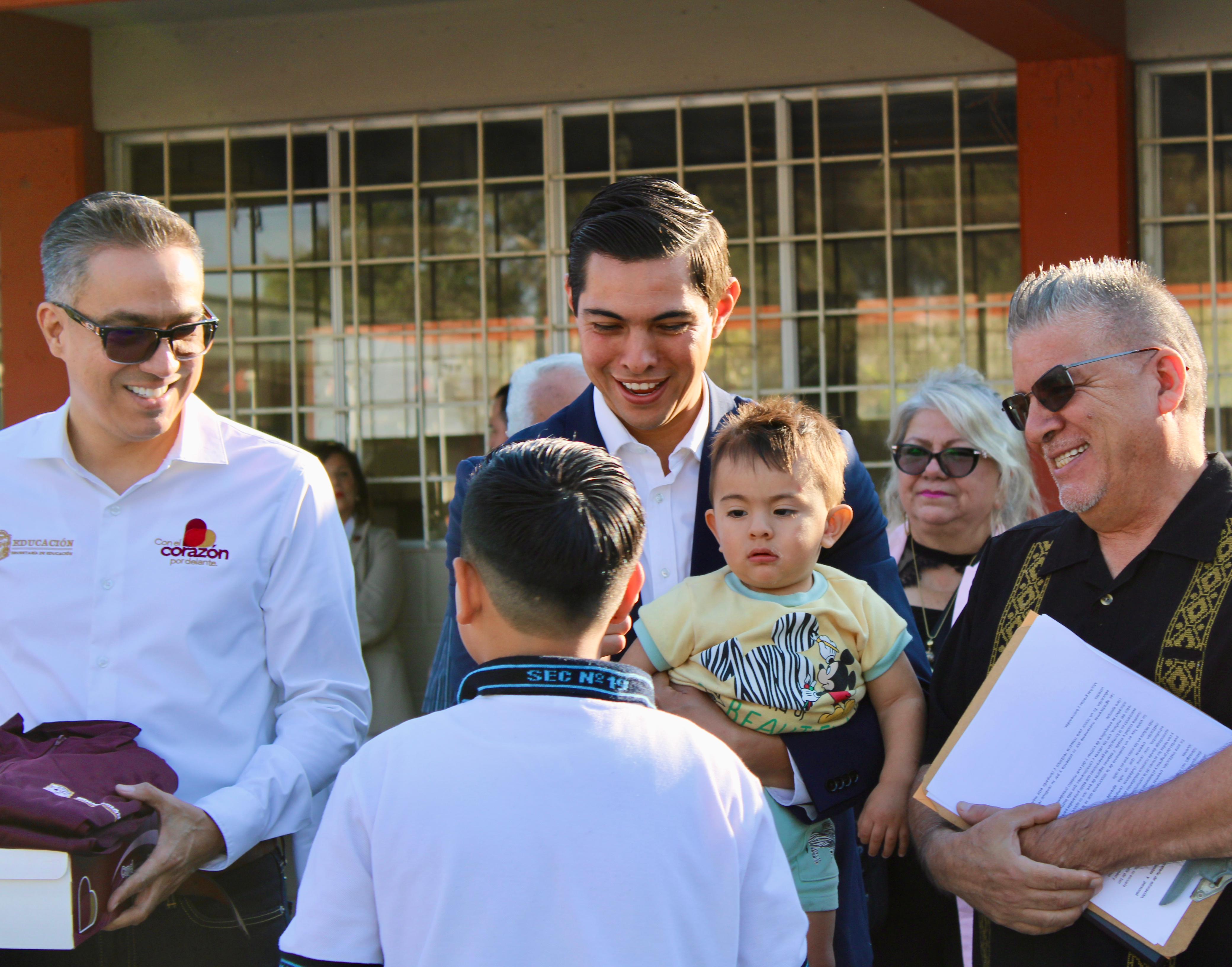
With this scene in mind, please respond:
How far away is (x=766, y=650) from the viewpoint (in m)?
2.08

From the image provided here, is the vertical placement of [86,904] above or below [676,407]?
below

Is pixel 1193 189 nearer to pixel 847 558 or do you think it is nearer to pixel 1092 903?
pixel 847 558

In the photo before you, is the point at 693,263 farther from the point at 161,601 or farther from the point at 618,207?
the point at 161,601

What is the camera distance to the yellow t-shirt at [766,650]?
207 cm

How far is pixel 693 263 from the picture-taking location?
82.5 inches

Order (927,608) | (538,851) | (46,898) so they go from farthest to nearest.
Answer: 1. (927,608)
2. (46,898)
3. (538,851)

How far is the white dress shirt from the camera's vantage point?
86.7 inches

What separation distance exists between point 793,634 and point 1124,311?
30.9 inches

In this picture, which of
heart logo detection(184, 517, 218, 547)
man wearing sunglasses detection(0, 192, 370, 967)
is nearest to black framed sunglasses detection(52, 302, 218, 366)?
man wearing sunglasses detection(0, 192, 370, 967)

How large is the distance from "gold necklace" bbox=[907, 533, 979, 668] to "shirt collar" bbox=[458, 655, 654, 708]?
1.98m

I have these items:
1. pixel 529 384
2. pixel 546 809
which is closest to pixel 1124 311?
pixel 546 809

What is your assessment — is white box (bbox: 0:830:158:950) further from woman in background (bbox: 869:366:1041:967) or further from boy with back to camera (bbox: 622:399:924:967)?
woman in background (bbox: 869:366:1041:967)

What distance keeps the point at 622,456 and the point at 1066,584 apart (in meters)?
0.82

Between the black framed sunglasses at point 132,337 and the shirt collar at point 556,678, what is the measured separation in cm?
103
